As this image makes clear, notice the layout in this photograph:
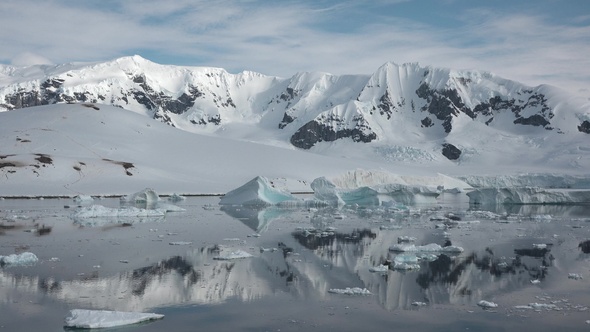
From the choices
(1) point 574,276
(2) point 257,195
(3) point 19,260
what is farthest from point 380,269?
(2) point 257,195

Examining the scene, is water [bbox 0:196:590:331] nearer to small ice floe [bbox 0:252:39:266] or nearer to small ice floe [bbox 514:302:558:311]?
small ice floe [bbox 514:302:558:311]

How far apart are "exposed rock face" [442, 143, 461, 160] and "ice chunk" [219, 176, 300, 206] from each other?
9181 centimetres

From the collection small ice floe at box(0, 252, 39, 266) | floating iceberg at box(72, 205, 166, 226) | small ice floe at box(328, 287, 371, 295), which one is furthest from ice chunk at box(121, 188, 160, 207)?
small ice floe at box(328, 287, 371, 295)

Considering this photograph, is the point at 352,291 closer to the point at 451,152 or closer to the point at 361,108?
the point at 451,152

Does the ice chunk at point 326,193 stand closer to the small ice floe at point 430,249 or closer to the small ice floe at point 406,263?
the small ice floe at point 430,249

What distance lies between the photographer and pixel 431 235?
22469 millimetres

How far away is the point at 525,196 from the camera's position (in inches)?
1700

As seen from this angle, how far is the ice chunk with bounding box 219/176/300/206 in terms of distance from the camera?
39.6 meters

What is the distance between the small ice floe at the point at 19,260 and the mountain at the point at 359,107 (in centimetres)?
10406

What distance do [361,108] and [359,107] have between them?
0.67 meters

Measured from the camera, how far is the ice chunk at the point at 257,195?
39594 mm

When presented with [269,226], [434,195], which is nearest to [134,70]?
[434,195]

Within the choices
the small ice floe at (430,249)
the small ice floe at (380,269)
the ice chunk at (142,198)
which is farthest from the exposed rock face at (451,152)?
the small ice floe at (380,269)

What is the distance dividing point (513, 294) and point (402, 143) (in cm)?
12854
